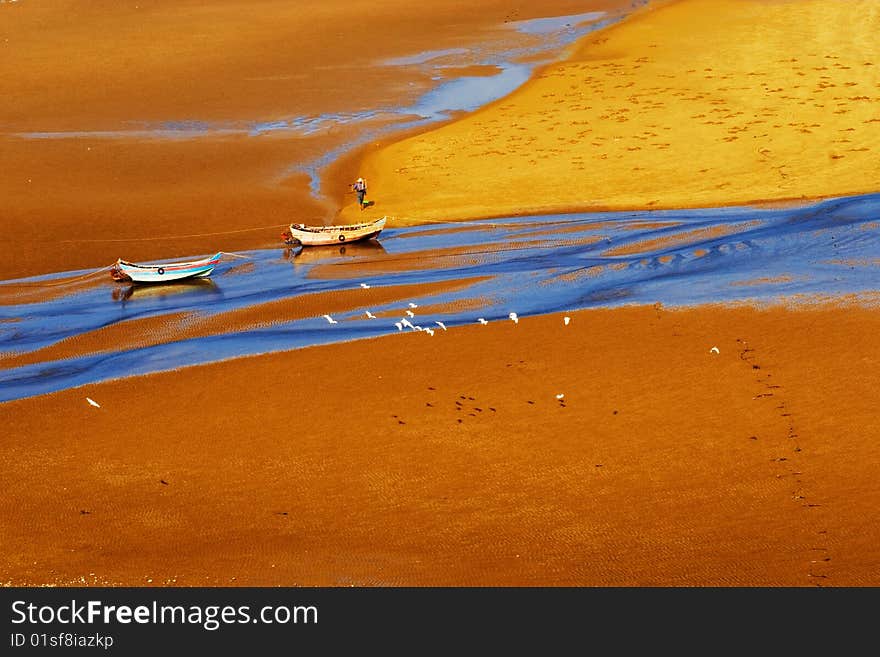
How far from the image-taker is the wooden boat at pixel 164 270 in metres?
29.5

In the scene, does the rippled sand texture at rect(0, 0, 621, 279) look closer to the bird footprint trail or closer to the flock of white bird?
the flock of white bird

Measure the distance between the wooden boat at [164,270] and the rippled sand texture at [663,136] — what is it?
6785 millimetres

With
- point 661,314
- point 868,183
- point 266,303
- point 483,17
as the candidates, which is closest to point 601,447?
point 661,314

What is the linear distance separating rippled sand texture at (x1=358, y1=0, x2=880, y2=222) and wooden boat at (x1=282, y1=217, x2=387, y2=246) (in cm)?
259

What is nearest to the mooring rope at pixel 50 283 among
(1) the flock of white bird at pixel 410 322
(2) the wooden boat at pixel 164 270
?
(2) the wooden boat at pixel 164 270

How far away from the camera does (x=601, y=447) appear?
19.0m

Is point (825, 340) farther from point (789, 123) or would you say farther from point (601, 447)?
point (789, 123)

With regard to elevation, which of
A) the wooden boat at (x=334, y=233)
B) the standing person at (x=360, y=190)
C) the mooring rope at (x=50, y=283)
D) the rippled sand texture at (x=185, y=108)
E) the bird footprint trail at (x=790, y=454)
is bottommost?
the bird footprint trail at (x=790, y=454)

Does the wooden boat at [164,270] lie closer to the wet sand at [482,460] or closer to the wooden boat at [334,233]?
the wooden boat at [334,233]

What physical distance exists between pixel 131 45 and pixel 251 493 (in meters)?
47.5

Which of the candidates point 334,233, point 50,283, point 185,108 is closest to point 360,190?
point 334,233

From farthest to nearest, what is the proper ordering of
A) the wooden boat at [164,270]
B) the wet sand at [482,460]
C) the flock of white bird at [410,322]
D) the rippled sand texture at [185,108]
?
the rippled sand texture at [185,108] → the wooden boat at [164,270] → the flock of white bird at [410,322] → the wet sand at [482,460]

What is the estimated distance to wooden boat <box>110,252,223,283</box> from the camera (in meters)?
29.5

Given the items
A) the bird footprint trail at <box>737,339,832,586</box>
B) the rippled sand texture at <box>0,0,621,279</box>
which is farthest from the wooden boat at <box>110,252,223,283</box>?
the bird footprint trail at <box>737,339,832,586</box>
